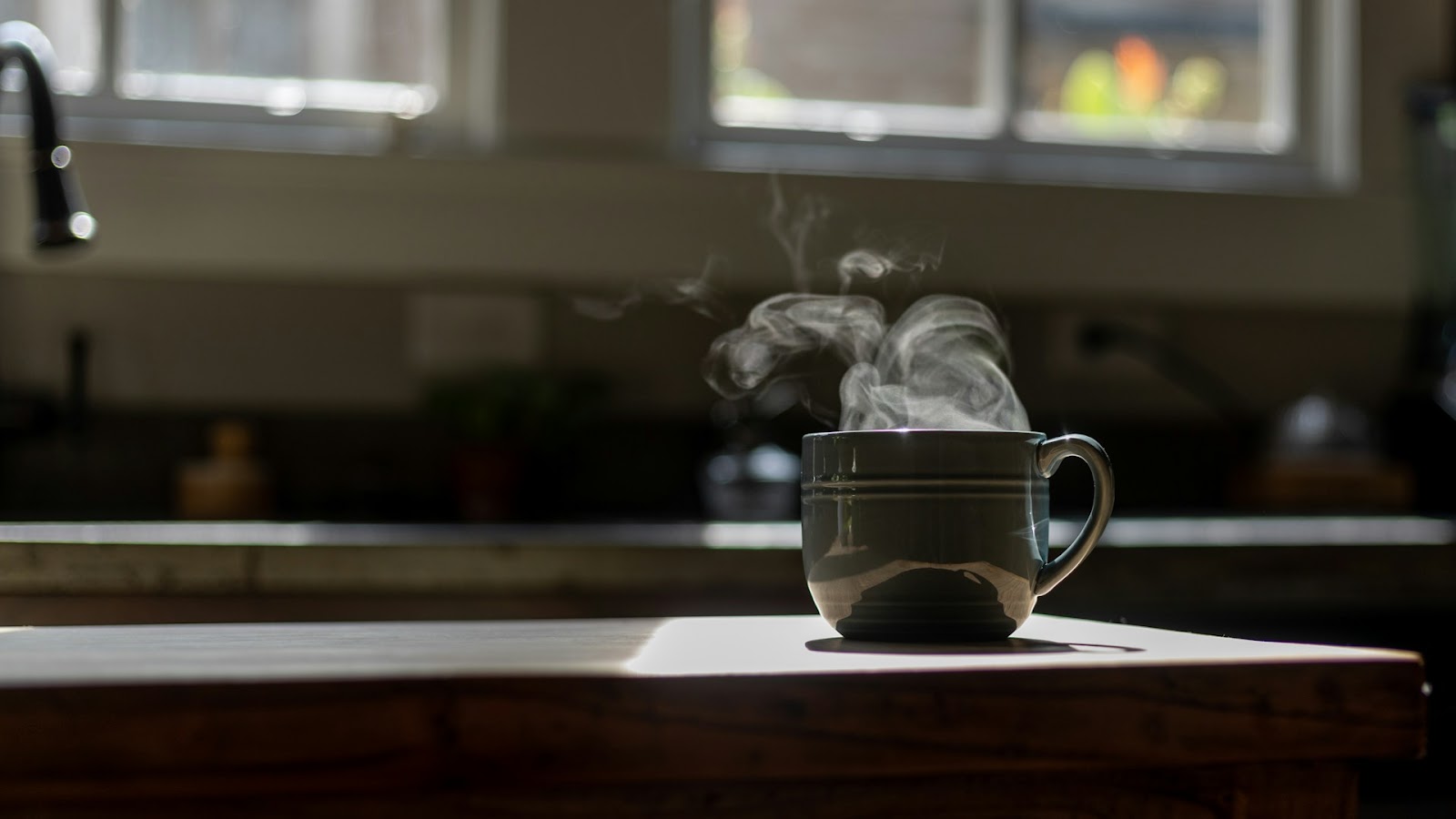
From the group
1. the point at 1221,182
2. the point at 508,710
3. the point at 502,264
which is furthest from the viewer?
the point at 1221,182

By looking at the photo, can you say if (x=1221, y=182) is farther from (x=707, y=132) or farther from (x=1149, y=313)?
(x=707, y=132)

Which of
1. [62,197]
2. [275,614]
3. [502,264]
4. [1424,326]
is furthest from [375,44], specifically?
[1424,326]

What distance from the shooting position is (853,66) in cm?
229

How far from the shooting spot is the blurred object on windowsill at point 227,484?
1876mm

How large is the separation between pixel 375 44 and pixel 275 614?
108 centimetres

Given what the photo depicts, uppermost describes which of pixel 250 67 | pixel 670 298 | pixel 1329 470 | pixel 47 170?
pixel 250 67

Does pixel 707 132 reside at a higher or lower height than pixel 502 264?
higher

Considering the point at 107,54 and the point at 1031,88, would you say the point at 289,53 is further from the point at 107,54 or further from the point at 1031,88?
the point at 1031,88

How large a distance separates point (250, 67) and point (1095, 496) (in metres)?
1.75

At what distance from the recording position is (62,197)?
4.56 ft

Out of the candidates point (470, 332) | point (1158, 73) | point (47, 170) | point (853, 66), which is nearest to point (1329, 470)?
point (1158, 73)

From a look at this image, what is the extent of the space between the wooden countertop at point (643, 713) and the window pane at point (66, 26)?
1.67 meters

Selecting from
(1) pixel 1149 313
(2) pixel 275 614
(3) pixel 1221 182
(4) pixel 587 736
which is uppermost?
(3) pixel 1221 182

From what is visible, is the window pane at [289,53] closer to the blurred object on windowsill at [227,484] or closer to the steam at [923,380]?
the blurred object on windowsill at [227,484]
